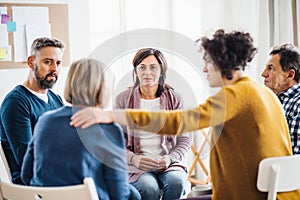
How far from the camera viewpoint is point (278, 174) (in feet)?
4.91

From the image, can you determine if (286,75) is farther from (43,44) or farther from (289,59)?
(43,44)

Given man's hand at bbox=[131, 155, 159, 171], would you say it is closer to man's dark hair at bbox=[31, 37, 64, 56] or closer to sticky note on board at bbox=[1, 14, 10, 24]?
man's dark hair at bbox=[31, 37, 64, 56]

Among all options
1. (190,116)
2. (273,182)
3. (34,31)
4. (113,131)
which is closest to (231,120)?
(190,116)

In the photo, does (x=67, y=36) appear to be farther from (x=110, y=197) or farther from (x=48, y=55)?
(x=110, y=197)

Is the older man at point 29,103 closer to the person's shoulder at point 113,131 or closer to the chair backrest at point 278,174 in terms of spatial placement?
the person's shoulder at point 113,131

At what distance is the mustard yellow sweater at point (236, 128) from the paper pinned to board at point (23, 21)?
193 centimetres

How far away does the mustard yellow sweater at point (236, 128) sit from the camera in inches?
54.2

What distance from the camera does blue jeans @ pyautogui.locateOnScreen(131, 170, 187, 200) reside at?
2104mm

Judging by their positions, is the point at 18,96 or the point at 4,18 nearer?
the point at 18,96

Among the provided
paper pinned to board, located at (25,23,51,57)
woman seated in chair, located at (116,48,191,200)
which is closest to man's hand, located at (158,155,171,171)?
woman seated in chair, located at (116,48,191,200)

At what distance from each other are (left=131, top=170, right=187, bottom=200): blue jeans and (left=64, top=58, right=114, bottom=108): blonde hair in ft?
2.47

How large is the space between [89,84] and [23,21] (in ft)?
6.02

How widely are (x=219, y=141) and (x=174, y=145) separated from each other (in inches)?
18.7

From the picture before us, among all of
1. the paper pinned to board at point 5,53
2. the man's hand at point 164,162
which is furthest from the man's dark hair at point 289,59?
the paper pinned to board at point 5,53
